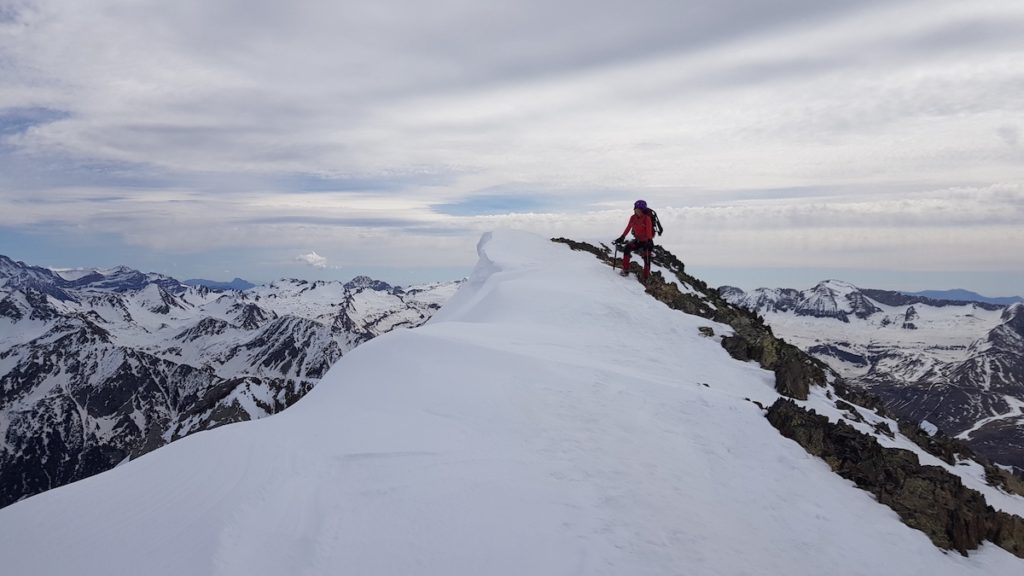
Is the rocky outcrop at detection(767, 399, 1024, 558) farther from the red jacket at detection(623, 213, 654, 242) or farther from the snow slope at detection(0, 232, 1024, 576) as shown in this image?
the red jacket at detection(623, 213, 654, 242)

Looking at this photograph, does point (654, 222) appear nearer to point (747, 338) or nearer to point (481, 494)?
point (747, 338)

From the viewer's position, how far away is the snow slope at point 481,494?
6.99m

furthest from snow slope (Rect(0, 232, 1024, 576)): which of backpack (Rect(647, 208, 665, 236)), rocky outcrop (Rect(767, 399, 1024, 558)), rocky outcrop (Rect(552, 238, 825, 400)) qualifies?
backpack (Rect(647, 208, 665, 236))

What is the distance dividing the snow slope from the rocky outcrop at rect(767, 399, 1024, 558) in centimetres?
32

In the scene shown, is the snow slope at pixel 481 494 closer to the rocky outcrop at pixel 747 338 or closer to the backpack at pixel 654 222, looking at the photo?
the rocky outcrop at pixel 747 338

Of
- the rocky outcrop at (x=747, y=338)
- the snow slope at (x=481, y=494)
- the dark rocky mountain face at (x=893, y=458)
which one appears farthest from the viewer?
the rocky outcrop at (x=747, y=338)

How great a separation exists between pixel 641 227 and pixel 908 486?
18.0 metres

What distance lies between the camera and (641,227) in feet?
88.6

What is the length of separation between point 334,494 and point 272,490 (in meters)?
0.98

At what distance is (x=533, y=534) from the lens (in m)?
7.22

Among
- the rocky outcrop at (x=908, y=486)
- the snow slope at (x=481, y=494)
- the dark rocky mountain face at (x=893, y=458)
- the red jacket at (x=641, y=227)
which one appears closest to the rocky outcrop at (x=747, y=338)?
the dark rocky mountain face at (x=893, y=458)

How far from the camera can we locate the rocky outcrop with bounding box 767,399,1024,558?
31.2ft

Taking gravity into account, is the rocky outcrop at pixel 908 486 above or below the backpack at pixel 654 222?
below

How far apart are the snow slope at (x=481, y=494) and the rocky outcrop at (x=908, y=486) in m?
0.32
